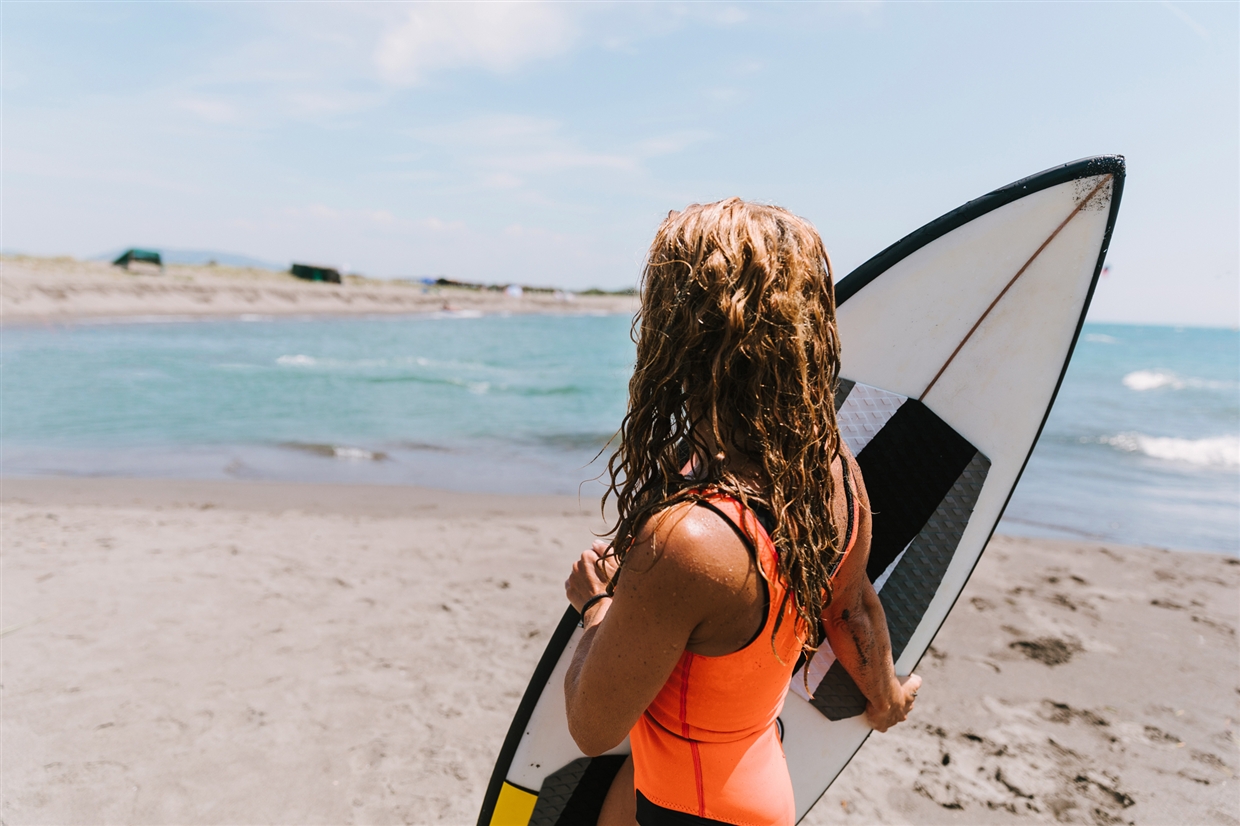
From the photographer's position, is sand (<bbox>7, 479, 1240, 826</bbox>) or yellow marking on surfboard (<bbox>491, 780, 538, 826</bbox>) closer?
yellow marking on surfboard (<bbox>491, 780, 538, 826</bbox>)

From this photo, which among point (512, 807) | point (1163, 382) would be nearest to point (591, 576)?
point (512, 807)

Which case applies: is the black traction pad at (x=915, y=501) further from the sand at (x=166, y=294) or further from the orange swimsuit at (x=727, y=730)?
the sand at (x=166, y=294)

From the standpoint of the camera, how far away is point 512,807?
6.09 feet

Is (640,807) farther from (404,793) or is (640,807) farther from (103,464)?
(103,464)

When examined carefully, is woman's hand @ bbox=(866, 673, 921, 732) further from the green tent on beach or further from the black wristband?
the green tent on beach

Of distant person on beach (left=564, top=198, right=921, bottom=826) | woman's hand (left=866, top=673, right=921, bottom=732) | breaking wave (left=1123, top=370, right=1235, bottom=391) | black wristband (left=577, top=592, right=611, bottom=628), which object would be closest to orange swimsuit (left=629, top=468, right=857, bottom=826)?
distant person on beach (left=564, top=198, right=921, bottom=826)

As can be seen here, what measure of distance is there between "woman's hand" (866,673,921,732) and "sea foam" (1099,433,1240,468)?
1226 cm

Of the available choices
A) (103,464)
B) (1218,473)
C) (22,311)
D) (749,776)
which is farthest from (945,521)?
(22,311)

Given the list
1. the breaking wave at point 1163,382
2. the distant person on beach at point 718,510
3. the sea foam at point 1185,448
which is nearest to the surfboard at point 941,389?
the distant person on beach at point 718,510

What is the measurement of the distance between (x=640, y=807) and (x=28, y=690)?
10.9 feet

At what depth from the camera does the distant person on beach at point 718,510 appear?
2.82 ft

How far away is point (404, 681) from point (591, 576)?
263cm

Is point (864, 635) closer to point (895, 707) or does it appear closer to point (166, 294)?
point (895, 707)

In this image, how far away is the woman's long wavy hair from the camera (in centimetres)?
88
